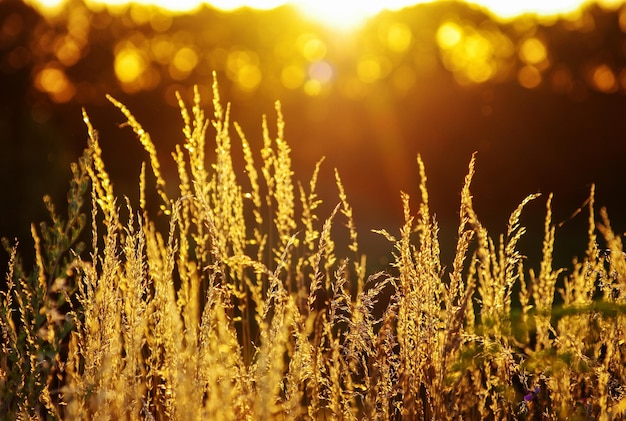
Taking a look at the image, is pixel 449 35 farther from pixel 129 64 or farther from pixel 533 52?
pixel 129 64

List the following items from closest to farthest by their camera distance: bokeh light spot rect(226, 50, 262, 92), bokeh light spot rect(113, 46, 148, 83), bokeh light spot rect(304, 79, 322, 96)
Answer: bokeh light spot rect(304, 79, 322, 96) → bokeh light spot rect(226, 50, 262, 92) → bokeh light spot rect(113, 46, 148, 83)

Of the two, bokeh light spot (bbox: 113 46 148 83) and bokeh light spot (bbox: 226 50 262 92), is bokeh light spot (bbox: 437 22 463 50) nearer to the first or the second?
bokeh light spot (bbox: 226 50 262 92)

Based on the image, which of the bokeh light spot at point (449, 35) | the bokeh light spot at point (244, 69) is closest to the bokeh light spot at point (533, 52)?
the bokeh light spot at point (449, 35)

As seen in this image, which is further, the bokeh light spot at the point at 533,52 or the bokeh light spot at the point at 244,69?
the bokeh light spot at the point at 533,52

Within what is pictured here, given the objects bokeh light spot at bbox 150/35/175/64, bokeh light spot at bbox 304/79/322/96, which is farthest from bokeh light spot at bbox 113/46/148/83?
bokeh light spot at bbox 304/79/322/96

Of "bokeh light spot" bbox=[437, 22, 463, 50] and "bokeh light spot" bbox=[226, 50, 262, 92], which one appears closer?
"bokeh light spot" bbox=[226, 50, 262, 92]

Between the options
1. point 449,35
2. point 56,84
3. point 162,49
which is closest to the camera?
point 56,84

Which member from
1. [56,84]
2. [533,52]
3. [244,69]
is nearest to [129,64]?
[56,84]

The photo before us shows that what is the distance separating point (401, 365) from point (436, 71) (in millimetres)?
19258

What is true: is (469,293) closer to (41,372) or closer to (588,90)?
(41,372)

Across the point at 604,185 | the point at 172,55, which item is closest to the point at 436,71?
the point at 604,185

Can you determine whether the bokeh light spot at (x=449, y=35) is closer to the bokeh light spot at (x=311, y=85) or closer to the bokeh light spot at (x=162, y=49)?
the bokeh light spot at (x=311, y=85)

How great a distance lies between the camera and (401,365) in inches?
102

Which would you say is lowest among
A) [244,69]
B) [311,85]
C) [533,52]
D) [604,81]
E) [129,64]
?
[311,85]
